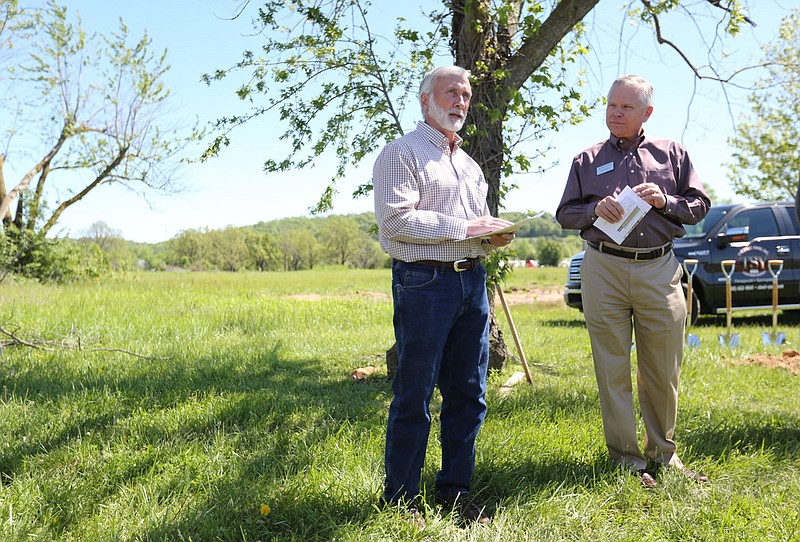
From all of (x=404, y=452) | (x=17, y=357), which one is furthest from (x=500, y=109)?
(x=17, y=357)

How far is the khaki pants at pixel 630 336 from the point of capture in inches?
140

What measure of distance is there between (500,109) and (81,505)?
4.52m

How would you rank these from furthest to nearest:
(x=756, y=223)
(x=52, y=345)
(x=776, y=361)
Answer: (x=756, y=223) → (x=52, y=345) → (x=776, y=361)

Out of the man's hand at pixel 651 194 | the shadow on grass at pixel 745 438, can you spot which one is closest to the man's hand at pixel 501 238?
the man's hand at pixel 651 194

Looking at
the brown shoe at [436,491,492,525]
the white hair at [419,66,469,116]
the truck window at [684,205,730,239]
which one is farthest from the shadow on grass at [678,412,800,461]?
the truck window at [684,205,730,239]

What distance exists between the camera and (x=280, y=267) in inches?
4781

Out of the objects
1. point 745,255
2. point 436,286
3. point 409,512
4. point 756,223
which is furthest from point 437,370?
point 756,223

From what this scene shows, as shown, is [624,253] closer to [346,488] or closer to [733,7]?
[346,488]

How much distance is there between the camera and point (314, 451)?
3.83 meters

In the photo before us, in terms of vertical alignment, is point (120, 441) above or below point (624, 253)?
below

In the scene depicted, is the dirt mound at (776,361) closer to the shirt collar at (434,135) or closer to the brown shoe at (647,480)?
the brown shoe at (647,480)

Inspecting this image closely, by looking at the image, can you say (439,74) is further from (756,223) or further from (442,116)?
(756,223)

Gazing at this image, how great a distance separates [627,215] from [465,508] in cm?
167

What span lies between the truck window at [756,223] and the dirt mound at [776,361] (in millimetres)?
3909
